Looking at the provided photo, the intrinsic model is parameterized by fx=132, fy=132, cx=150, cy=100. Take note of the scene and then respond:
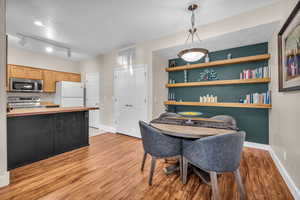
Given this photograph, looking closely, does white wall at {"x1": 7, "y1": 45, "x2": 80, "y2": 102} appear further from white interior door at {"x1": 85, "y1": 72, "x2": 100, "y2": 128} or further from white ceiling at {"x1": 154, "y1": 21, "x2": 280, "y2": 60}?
white ceiling at {"x1": 154, "y1": 21, "x2": 280, "y2": 60}

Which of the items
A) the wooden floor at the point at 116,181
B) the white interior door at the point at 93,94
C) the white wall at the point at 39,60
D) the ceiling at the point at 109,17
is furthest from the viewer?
the white interior door at the point at 93,94

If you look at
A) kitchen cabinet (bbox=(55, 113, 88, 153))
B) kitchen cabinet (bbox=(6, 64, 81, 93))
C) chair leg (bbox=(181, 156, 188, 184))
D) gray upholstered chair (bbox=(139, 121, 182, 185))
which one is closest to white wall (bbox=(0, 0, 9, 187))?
kitchen cabinet (bbox=(55, 113, 88, 153))

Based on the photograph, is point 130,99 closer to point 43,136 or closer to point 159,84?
point 159,84

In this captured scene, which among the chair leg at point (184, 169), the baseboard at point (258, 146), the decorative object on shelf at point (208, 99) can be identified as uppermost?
the decorative object on shelf at point (208, 99)

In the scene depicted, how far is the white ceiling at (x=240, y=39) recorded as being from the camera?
2.41m

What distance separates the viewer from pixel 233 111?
3.26 m

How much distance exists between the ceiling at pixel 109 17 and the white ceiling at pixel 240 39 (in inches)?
13.8

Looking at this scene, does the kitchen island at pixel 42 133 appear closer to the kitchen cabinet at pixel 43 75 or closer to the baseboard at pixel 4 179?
the baseboard at pixel 4 179

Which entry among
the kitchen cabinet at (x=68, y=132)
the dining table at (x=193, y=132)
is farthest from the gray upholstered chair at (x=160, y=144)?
the kitchen cabinet at (x=68, y=132)

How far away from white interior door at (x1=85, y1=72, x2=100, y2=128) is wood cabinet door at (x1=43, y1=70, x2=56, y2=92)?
1109mm

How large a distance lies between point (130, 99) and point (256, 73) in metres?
3.14

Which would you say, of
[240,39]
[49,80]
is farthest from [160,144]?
[49,80]

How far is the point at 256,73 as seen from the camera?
2832 mm

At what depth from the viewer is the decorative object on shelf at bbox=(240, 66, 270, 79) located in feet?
8.91
